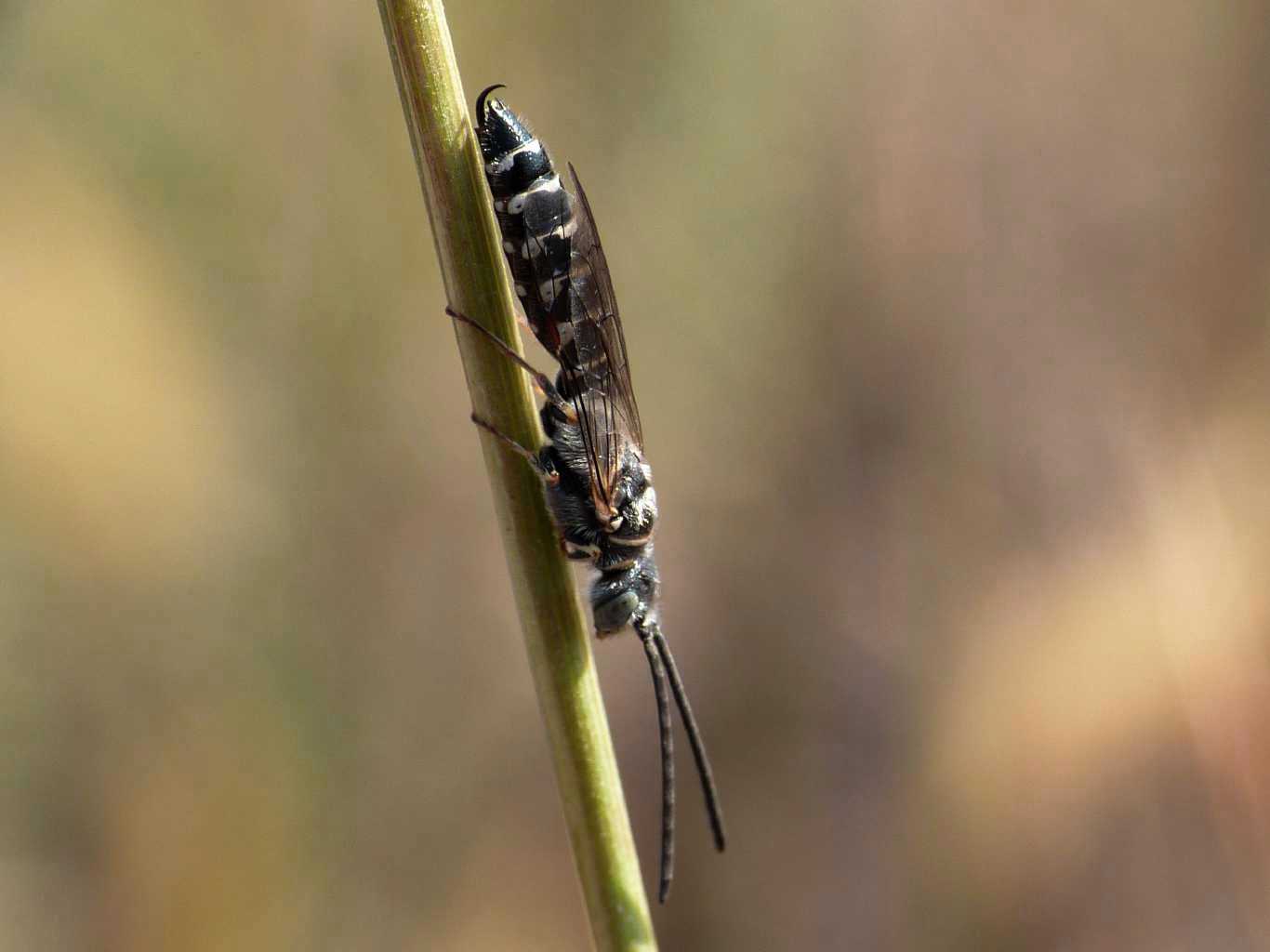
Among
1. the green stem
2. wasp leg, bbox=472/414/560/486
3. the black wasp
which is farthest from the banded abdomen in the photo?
wasp leg, bbox=472/414/560/486

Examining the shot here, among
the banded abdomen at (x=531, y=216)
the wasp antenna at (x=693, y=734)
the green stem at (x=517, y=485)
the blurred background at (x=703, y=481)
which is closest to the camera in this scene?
the green stem at (x=517, y=485)

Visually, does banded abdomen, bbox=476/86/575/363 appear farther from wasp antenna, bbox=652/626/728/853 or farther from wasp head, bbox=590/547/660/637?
wasp antenna, bbox=652/626/728/853

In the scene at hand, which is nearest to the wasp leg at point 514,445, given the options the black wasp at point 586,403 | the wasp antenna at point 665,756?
the black wasp at point 586,403

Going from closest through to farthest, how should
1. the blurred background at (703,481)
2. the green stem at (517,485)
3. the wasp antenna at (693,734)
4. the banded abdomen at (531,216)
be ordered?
the green stem at (517,485) → the banded abdomen at (531,216) → the wasp antenna at (693,734) → the blurred background at (703,481)

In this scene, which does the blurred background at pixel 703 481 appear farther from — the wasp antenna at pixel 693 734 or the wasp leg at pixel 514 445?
the wasp leg at pixel 514 445

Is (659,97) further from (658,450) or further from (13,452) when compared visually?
(13,452)

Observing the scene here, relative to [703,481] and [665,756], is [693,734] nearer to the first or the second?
[665,756]

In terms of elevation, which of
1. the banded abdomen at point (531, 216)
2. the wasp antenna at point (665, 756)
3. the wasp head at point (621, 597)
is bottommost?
the wasp antenna at point (665, 756)
